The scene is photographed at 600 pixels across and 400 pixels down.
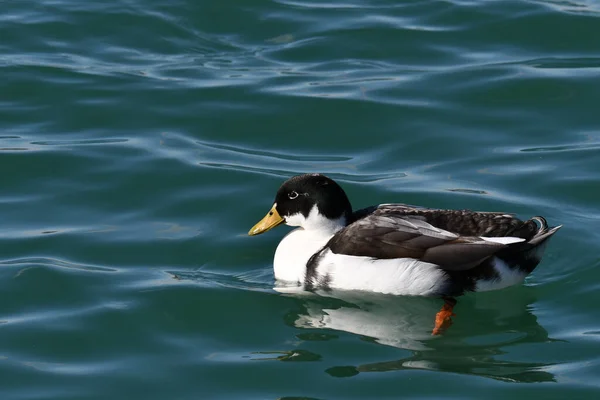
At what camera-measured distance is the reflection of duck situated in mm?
8039

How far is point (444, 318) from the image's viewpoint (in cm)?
893

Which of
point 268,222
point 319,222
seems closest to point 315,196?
point 319,222

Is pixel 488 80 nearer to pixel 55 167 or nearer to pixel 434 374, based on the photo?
pixel 55 167

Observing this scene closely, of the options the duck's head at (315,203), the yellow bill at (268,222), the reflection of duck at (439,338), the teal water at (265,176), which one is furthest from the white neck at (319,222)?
the reflection of duck at (439,338)

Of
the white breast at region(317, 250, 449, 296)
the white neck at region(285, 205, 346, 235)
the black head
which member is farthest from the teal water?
the black head

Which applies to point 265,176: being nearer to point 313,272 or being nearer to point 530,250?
point 313,272

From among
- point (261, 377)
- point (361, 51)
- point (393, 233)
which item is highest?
point (361, 51)

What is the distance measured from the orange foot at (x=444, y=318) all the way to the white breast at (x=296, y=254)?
1167 millimetres

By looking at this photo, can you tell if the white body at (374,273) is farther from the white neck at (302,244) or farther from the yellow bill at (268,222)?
the yellow bill at (268,222)

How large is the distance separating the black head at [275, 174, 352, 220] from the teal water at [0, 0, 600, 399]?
2.13ft

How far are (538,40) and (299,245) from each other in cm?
636

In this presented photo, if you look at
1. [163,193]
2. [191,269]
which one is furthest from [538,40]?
[191,269]

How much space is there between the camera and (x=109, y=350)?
8.45 meters

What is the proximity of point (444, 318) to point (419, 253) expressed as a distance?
537 mm
